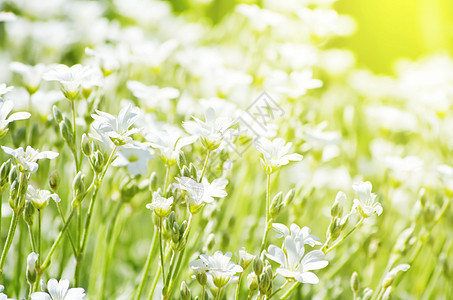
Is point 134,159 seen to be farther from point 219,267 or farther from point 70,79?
point 219,267

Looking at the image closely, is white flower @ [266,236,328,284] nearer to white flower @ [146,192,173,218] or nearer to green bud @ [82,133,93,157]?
white flower @ [146,192,173,218]

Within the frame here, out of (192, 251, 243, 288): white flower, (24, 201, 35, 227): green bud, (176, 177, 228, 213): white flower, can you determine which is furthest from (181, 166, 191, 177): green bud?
(24, 201, 35, 227): green bud

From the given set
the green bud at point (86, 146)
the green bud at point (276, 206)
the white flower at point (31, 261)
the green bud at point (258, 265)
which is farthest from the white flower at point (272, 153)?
the white flower at point (31, 261)

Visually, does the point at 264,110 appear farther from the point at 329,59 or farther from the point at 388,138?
the point at 329,59

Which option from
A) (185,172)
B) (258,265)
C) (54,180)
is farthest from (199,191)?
(54,180)

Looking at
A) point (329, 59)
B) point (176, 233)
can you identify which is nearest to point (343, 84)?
point (329, 59)

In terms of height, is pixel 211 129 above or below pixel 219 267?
above
